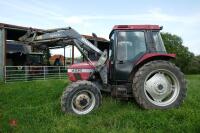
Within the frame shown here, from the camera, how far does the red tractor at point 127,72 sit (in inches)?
288

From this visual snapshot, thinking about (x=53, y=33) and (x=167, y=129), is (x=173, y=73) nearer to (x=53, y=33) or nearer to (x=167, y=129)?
(x=167, y=129)

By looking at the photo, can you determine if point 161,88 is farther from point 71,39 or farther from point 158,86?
point 71,39

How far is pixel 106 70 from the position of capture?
8.12 m

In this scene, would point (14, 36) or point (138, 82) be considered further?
point (14, 36)

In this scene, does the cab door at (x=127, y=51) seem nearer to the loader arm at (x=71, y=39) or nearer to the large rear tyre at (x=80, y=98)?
the loader arm at (x=71, y=39)

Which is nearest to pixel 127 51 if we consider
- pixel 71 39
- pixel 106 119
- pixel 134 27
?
pixel 134 27

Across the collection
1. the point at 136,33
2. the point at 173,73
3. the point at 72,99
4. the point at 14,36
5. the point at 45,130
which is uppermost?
the point at 14,36

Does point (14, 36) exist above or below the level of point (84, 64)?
above

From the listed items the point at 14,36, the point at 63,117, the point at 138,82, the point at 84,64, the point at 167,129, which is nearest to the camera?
the point at 167,129

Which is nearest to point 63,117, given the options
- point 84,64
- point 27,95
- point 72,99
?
point 72,99

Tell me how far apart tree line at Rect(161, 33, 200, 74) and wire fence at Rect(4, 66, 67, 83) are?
39.6 metres

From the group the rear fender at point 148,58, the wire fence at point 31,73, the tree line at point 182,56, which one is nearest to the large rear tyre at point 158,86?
the rear fender at point 148,58

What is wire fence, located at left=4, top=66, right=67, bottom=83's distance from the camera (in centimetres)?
1962

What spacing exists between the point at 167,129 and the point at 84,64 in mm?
3331
